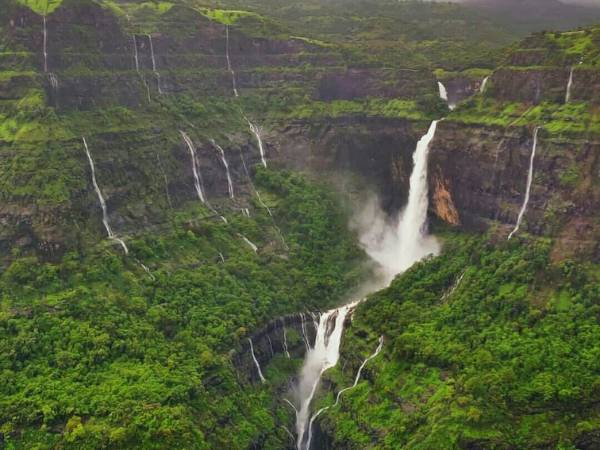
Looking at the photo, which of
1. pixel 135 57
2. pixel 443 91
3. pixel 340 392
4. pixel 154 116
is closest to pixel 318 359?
pixel 340 392

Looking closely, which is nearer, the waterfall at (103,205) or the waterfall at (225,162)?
the waterfall at (103,205)

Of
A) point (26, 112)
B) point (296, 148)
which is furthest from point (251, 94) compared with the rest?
point (26, 112)

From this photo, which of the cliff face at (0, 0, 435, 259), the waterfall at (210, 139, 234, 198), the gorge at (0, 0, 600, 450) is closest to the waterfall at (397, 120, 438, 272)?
the gorge at (0, 0, 600, 450)

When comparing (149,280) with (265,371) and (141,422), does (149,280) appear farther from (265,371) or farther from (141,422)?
(141,422)

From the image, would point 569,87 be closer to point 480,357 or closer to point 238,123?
point 480,357

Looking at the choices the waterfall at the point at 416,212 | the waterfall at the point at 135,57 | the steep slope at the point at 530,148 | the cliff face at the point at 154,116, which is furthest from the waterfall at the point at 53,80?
the steep slope at the point at 530,148

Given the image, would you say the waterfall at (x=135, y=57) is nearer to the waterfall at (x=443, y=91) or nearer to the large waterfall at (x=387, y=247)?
the large waterfall at (x=387, y=247)

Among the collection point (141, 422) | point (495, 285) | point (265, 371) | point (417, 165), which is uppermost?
point (417, 165)
